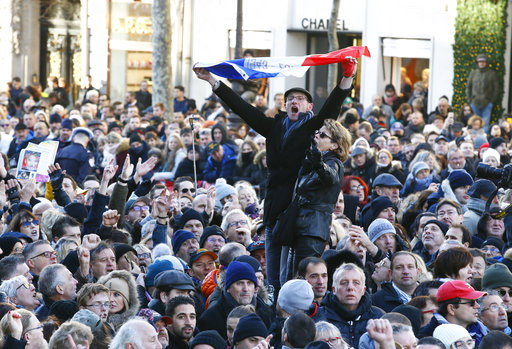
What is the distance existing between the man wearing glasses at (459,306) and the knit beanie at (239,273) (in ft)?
4.45

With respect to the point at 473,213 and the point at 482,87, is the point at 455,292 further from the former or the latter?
the point at 482,87

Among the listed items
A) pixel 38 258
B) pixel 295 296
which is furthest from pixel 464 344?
pixel 38 258

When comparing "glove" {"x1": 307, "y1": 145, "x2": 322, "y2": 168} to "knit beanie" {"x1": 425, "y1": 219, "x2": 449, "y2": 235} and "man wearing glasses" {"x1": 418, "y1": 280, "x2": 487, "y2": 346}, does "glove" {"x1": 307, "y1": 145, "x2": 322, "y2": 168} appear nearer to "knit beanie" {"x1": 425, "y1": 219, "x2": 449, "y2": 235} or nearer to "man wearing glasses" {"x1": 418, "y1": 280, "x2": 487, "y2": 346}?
"man wearing glasses" {"x1": 418, "y1": 280, "x2": 487, "y2": 346}

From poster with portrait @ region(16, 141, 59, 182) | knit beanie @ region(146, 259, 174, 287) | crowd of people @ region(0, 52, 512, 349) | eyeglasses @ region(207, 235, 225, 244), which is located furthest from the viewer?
poster with portrait @ region(16, 141, 59, 182)

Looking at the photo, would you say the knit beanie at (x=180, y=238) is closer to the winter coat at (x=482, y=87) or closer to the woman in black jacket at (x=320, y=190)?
the woman in black jacket at (x=320, y=190)

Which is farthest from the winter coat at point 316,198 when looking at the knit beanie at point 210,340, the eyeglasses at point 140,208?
the eyeglasses at point 140,208

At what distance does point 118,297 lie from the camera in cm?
884

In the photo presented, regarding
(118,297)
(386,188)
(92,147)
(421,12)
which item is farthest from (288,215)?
(421,12)

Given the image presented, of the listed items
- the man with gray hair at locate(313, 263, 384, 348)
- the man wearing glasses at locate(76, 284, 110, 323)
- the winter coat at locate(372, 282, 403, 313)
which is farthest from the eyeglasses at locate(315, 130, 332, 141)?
the man wearing glasses at locate(76, 284, 110, 323)

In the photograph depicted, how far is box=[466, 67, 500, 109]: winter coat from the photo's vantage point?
89.1ft

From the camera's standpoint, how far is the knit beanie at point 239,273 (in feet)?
→ 28.5

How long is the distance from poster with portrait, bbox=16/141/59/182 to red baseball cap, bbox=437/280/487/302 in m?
7.46

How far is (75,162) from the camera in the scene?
17828 mm

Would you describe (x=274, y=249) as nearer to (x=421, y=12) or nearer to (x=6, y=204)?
(x=6, y=204)
